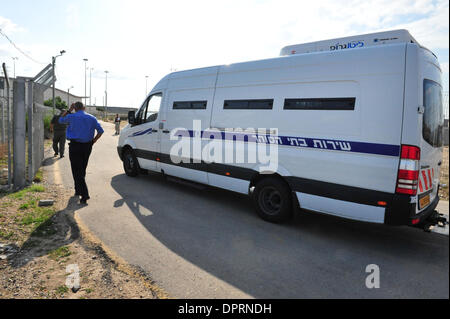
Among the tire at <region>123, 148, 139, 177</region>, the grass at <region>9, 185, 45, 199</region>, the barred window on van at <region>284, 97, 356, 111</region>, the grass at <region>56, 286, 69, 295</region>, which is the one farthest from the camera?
the tire at <region>123, 148, 139, 177</region>

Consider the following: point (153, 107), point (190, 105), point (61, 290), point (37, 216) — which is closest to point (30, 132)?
point (153, 107)

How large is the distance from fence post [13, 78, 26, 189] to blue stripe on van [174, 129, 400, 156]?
3948 mm

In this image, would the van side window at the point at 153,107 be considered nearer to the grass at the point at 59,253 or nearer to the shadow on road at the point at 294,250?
the shadow on road at the point at 294,250

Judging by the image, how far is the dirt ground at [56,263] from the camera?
3043mm

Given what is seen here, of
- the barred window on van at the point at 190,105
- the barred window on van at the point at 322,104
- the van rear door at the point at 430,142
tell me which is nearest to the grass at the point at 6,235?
the barred window on van at the point at 190,105

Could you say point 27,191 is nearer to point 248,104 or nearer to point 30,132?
point 30,132

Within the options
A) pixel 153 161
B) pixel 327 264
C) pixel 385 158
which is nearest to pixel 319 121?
pixel 385 158

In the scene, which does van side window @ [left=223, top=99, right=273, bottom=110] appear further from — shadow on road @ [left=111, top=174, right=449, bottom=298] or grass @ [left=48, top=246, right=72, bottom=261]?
grass @ [left=48, top=246, right=72, bottom=261]

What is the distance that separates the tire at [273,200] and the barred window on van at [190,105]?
6.56 feet

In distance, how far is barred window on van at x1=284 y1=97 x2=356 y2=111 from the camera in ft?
13.9

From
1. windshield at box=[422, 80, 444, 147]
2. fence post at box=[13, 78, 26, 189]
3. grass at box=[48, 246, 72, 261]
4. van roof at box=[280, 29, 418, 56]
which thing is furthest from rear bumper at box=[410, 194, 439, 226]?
fence post at box=[13, 78, 26, 189]

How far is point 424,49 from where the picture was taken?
3973 mm

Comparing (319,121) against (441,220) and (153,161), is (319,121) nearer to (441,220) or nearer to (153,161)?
(441,220)
